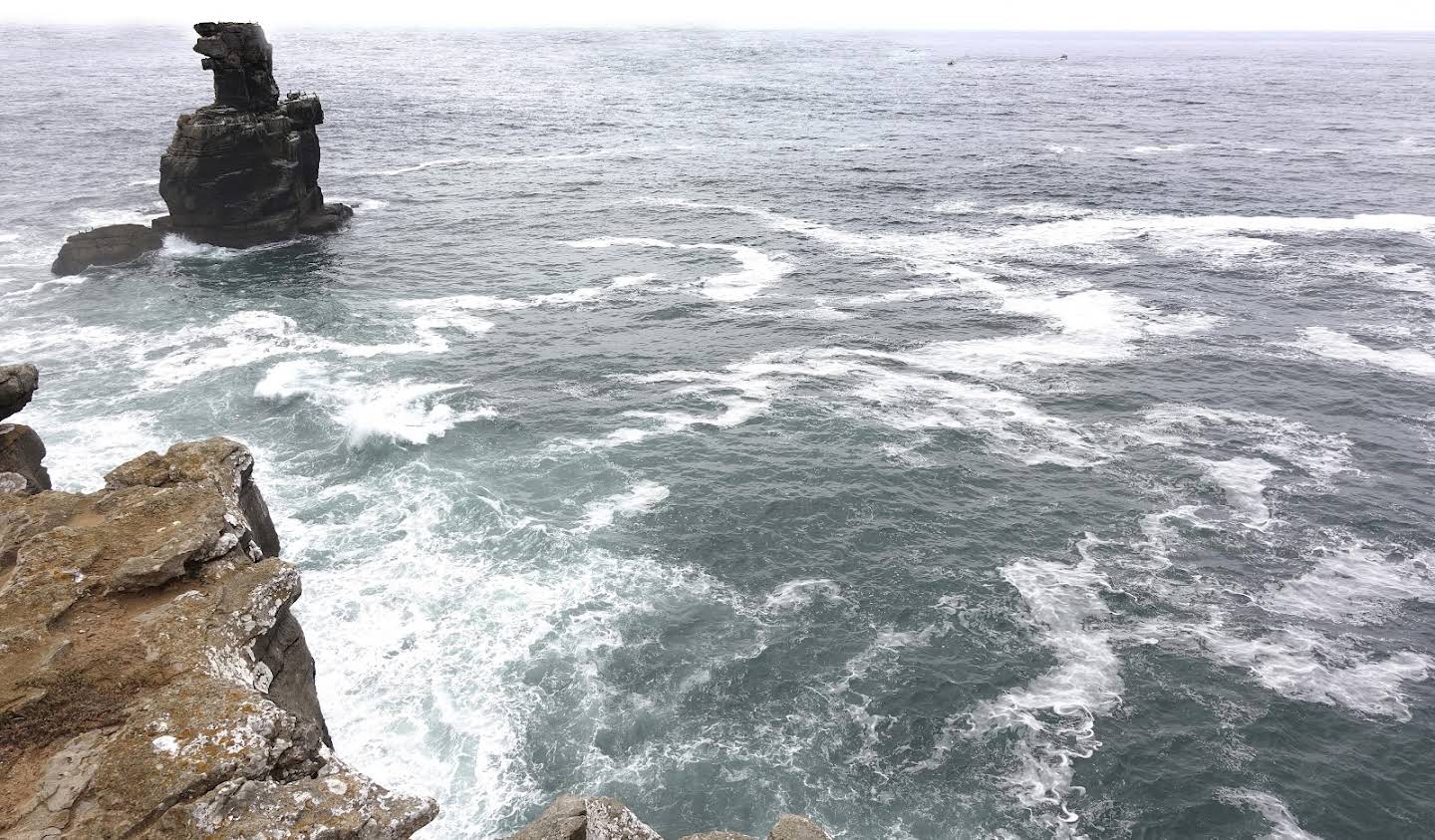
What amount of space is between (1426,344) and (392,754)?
67235 mm

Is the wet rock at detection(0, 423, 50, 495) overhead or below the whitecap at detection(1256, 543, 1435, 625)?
overhead

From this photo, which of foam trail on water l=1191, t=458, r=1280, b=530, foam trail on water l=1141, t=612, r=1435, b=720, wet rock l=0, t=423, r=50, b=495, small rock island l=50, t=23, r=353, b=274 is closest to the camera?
wet rock l=0, t=423, r=50, b=495

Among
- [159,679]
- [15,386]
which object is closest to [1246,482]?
[159,679]

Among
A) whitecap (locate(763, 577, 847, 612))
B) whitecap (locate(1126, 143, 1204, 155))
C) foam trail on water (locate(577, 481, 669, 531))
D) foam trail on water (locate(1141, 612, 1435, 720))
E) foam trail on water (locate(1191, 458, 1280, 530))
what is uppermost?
whitecap (locate(1126, 143, 1204, 155))

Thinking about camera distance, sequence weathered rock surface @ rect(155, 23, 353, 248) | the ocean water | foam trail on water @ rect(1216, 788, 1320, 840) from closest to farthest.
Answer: foam trail on water @ rect(1216, 788, 1320, 840)
the ocean water
weathered rock surface @ rect(155, 23, 353, 248)

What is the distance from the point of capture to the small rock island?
70.7m

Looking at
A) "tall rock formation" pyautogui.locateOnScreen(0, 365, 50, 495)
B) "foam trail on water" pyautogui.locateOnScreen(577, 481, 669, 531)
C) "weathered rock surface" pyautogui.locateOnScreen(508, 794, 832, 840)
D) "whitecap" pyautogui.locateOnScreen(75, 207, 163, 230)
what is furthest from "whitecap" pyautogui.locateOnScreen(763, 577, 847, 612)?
"whitecap" pyautogui.locateOnScreen(75, 207, 163, 230)

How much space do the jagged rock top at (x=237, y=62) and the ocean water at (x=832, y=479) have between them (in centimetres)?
1298

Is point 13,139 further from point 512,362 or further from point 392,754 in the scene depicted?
point 392,754

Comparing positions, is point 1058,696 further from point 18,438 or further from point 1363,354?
point 1363,354

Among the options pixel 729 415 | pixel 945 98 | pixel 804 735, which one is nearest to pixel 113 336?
pixel 729 415

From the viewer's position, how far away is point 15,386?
27094mm

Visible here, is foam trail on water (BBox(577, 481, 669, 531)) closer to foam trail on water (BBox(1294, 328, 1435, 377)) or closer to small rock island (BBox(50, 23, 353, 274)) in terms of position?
foam trail on water (BBox(1294, 328, 1435, 377))

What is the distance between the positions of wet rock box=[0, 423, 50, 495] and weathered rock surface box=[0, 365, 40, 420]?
3.47 ft
